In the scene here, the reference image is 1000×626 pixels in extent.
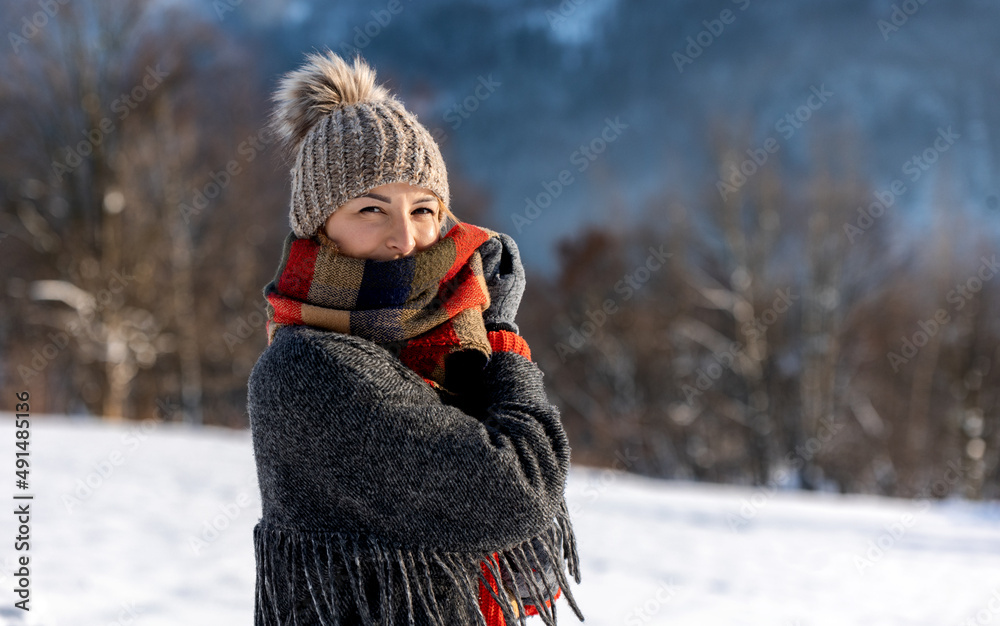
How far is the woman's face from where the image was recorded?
1362mm

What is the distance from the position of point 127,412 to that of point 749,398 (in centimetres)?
1314

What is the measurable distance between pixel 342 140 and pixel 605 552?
13.6 feet

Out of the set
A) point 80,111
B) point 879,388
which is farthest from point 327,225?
point 879,388

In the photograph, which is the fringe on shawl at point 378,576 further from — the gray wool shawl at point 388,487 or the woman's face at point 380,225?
the woman's face at point 380,225

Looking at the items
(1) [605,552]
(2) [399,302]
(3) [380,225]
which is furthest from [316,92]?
(1) [605,552]

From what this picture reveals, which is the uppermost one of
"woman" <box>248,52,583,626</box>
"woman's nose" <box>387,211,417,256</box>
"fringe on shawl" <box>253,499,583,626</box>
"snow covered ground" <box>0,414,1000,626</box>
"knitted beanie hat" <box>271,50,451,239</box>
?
"knitted beanie hat" <box>271,50,451,239</box>

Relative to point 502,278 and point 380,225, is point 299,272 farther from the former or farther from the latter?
point 502,278

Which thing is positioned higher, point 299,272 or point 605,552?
point 299,272

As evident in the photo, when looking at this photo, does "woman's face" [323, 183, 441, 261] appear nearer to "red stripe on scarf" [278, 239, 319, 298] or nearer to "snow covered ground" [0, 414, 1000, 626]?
"red stripe on scarf" [278, 239, 319, 298]

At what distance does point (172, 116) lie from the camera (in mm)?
14320

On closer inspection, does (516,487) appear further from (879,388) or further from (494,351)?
(879,388)

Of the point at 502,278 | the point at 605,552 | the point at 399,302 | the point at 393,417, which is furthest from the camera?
the point at 605,552

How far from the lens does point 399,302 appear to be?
1.31m

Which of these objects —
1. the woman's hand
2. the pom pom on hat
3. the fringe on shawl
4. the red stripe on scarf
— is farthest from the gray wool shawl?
the pom pom on hat
